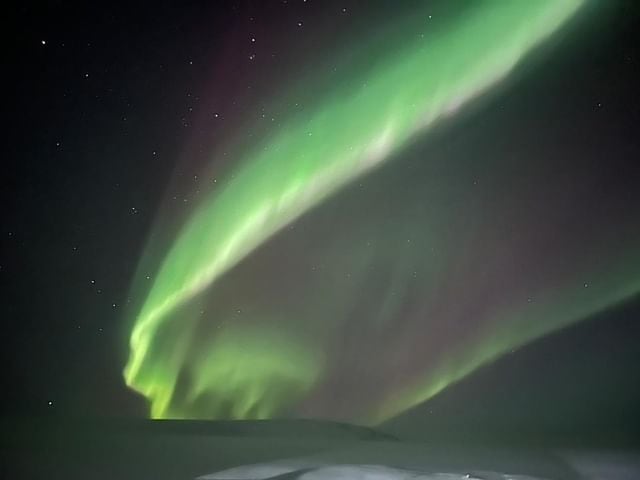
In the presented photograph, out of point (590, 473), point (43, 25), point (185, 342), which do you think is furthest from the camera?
point (185, 342)

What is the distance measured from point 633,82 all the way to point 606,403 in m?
0.85

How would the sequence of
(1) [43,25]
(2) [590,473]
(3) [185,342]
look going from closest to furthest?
(2) [590,473] → (1) [43,25] → (3) [185,342]

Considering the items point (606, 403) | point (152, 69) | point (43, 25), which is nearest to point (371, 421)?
point (606, 403)

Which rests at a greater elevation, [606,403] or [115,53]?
[115,53]

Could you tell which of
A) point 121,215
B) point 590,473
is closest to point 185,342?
point 121,215

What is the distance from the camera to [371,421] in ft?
5.28

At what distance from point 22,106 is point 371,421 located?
3.82 ft

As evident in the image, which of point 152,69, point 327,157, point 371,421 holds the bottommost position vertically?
point 371,421

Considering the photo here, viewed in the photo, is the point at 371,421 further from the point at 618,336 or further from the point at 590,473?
the point at 618,336

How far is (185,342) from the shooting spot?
1570mm

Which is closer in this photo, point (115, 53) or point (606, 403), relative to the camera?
point (115, 53)

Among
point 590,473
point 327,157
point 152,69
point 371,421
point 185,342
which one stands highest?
point 152,69

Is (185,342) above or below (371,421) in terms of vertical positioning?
above

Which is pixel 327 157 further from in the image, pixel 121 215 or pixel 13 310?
pixel 13 310
